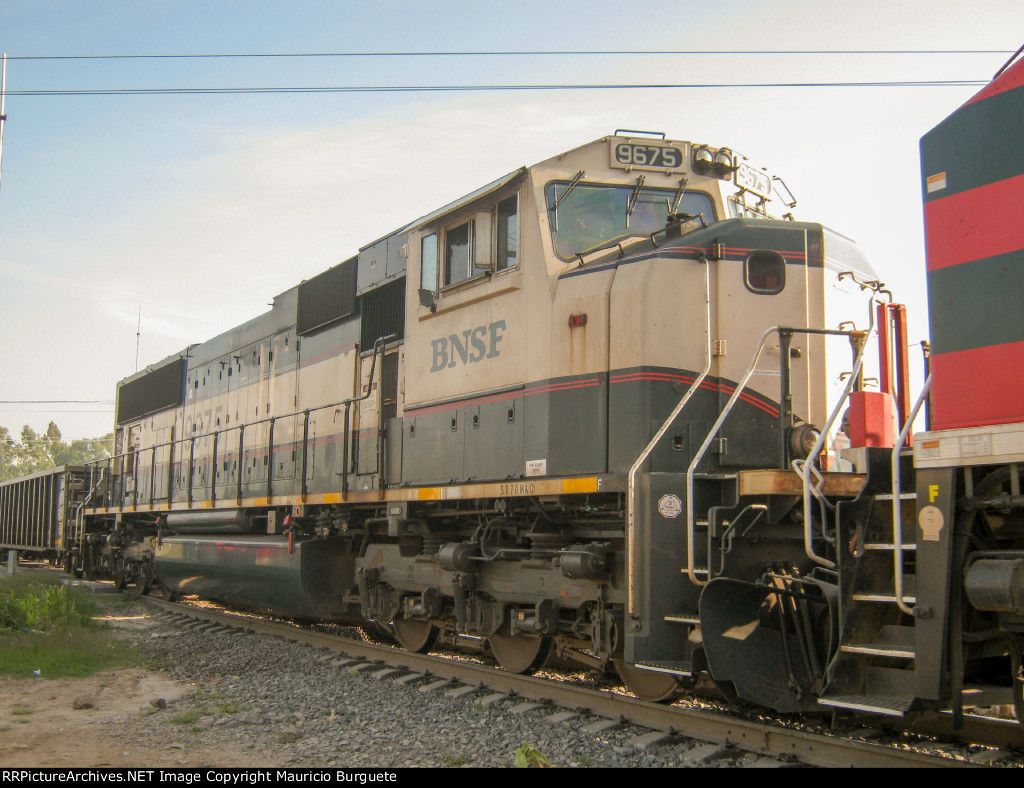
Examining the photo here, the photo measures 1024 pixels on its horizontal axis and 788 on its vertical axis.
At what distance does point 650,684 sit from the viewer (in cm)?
612

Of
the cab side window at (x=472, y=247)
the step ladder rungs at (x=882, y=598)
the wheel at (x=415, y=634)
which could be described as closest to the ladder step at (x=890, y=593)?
the step ladder rungs at (x=882, y=598)

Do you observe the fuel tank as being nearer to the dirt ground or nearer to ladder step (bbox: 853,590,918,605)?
the dirt ground

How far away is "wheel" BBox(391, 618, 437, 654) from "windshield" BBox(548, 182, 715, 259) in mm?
3981

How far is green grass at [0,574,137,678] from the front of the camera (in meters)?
8.34

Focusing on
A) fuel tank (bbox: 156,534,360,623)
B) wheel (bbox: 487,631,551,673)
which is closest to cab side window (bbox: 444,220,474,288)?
wheel (bbox: 487,631,551,673)

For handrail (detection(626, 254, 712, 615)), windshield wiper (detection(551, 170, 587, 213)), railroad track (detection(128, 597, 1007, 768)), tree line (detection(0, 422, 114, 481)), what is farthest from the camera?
tree line (detection(0, 422, 114, 481))

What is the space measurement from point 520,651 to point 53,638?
532cm

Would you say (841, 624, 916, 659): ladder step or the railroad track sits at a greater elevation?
(841, 624, 916, 659): ladder step

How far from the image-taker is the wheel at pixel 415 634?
28.6 feet

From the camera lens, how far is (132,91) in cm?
1351

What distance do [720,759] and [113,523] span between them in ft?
55.6

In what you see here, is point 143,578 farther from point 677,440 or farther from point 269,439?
point 677,440
